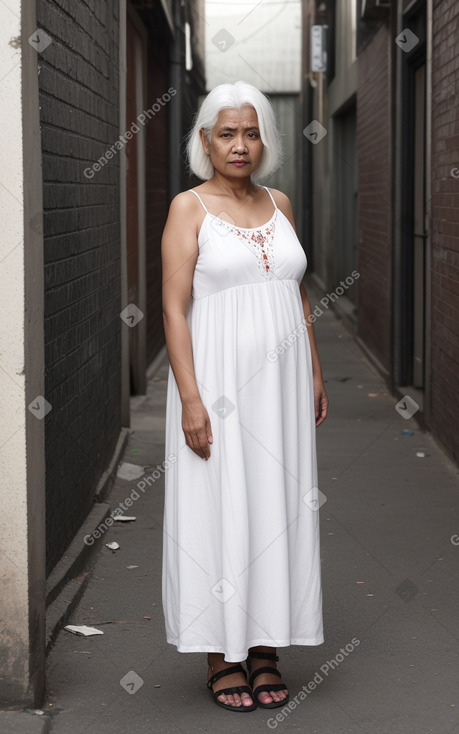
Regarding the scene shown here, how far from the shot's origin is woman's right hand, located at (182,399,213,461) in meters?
3.81

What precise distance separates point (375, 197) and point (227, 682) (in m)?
8.64

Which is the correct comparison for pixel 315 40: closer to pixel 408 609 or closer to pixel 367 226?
pixel 367 226

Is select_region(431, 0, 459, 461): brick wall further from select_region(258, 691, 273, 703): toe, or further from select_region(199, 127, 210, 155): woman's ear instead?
select_region(258, 691, 273, 703): toe

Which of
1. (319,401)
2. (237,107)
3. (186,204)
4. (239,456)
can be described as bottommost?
(239,456)

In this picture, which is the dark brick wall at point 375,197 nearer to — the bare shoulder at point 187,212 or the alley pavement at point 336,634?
the alley pavement at point 336,634

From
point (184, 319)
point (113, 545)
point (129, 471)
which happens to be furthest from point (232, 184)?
point (129, 471)

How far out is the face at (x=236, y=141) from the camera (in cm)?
388

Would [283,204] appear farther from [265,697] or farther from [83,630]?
[83,630]

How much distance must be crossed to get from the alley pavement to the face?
1.81 m

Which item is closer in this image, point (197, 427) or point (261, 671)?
point (197, 427)

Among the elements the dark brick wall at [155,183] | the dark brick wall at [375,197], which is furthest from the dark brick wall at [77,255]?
the dark brick wall at [155,183]

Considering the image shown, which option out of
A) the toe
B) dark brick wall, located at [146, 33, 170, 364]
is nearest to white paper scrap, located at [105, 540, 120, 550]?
the toe

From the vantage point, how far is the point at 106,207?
7020 millimetres

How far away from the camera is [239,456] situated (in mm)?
3818
